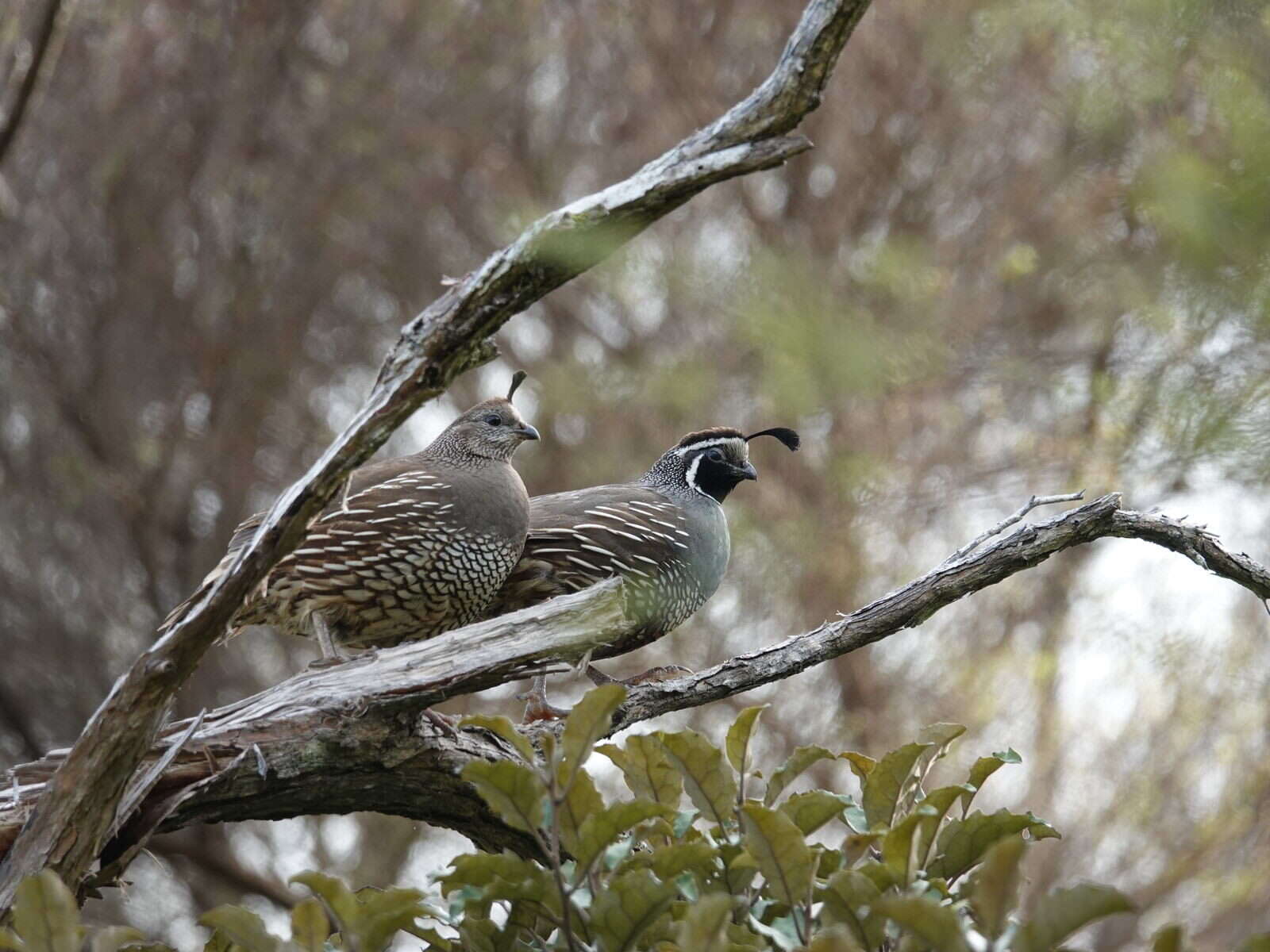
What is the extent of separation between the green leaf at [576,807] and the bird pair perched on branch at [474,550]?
6.23 feet

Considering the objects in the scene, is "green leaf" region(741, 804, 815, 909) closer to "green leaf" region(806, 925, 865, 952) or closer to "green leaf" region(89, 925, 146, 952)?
"green leaf" region(806, 925, 865, 952)

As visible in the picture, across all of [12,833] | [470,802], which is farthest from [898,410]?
[12,833]

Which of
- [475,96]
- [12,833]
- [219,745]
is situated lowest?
[12,833]

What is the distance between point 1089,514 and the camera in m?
2.94

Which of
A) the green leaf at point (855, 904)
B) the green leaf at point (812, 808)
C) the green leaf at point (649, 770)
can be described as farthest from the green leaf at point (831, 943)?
the green leaf at point (649, 770)

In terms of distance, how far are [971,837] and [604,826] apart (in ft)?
1.84

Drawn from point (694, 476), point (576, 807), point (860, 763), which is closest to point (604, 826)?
point (576, 807)

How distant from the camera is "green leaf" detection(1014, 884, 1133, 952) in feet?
5.27

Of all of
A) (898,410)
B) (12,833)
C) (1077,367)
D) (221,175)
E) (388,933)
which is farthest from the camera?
(221,175)

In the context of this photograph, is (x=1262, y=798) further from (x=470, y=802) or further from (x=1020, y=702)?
(x=470, y=802)

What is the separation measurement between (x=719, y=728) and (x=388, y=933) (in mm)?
5763

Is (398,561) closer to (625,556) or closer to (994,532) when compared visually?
(625,556)

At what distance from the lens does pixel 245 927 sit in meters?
1.93

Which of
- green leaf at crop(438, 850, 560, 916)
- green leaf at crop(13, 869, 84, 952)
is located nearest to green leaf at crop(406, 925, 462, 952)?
green leaf at crop(438, 850, 560, 916)
